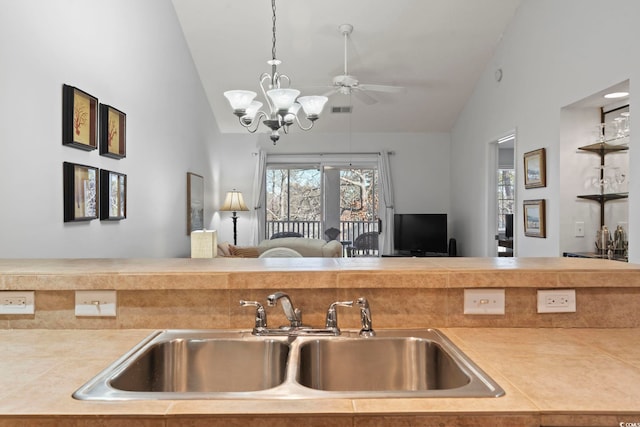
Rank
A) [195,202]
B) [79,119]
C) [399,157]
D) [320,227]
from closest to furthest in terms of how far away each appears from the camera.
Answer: [79,119] → [195,202] → [399,157] → [320,227]

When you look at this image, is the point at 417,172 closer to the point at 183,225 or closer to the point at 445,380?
the point at 183,225

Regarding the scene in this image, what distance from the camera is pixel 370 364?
4.28ft

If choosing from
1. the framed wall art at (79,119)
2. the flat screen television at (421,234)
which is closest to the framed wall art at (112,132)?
the framed wall art at (79,119)

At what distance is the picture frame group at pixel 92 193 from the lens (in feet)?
9.30

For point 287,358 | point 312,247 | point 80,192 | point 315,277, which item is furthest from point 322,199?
point 287,358

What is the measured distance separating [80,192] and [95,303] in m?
1.89

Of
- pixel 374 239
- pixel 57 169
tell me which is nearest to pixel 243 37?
pixel 57 169

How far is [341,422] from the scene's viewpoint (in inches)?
32.9

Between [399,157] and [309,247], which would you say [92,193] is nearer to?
[309,247]

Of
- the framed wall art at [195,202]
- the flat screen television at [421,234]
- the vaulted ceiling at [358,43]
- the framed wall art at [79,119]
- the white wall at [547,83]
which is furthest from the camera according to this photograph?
the flat screen television at [421,234]

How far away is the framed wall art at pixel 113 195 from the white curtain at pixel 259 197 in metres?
3.69

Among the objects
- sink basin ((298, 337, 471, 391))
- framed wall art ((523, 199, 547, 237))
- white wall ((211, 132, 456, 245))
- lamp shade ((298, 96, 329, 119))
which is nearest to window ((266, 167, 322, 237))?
white wall ((211, 132, 456, 245))

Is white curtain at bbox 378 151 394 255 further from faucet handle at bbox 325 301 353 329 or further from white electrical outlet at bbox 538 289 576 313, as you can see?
faucet handle at bbox 325 301 353 329

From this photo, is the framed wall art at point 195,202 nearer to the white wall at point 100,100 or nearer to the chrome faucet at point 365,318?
the white wall at point 100,100
